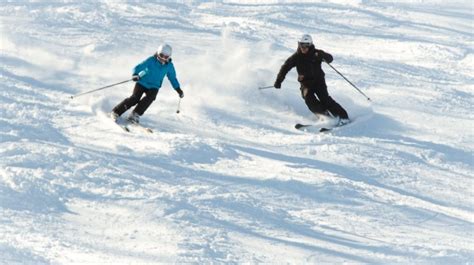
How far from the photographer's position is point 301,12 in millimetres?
19984

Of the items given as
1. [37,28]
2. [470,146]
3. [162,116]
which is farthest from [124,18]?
[470,146]

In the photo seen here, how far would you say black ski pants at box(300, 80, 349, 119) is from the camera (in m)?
10.1

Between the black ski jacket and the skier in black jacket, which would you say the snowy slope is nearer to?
the skier in black jacket

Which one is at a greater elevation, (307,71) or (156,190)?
(307,71)

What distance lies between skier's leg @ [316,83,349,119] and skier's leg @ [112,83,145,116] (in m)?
2.46

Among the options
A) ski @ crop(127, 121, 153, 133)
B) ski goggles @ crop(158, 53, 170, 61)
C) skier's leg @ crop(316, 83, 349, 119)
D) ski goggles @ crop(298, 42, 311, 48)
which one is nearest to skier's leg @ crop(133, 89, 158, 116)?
ski @ crop(127, 121, 153, 133)

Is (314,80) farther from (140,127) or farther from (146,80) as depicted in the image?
(140,127)

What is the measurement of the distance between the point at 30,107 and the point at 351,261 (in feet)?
17.5

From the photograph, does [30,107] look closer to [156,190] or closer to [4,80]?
[4,80]

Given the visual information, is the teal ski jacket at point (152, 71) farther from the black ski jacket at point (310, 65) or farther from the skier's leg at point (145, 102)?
the black ski jacket at point (310, 65)

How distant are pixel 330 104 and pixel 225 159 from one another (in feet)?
7.78

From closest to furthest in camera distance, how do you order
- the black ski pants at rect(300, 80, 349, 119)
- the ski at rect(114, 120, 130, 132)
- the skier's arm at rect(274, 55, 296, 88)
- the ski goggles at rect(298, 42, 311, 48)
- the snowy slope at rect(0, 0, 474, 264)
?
the snowy slope at rect(0, 0, 474, 264) < the ski at rect(114, 120, 130, 132) < the ski goggles at rect(298, 42, 311, 48) < the black ski pants at rect(300, 80, 349, 119) < the skier's arm at rect(274, 55, 296, 88)

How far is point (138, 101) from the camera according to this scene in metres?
9.60

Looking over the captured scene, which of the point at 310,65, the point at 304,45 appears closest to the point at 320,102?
the point at 310,65
